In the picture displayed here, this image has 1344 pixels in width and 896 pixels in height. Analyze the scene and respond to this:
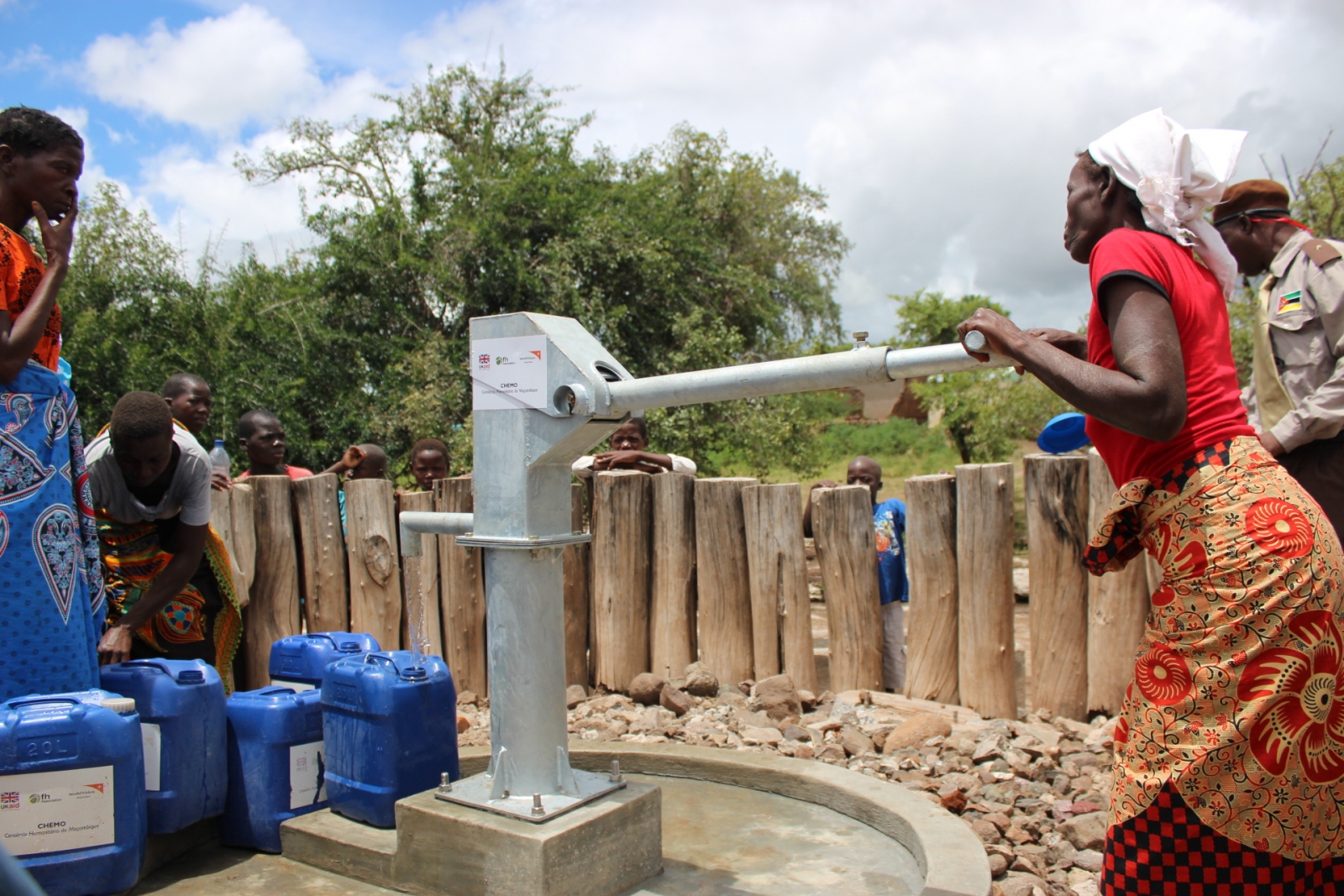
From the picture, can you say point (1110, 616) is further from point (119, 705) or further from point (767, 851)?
point (119, 705)

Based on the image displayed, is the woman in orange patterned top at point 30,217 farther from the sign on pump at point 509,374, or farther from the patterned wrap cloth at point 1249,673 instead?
the patterned wrap cloth at point 1249,673

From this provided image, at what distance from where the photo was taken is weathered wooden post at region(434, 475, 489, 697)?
523 cm

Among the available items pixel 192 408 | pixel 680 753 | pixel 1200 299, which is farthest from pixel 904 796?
pixel 192 408

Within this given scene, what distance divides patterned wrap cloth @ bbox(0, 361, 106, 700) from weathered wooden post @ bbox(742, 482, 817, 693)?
2779 millimetres

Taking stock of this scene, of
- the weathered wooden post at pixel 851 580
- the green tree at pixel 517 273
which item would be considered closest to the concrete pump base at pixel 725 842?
the weathered wooden post at pixel 851 580

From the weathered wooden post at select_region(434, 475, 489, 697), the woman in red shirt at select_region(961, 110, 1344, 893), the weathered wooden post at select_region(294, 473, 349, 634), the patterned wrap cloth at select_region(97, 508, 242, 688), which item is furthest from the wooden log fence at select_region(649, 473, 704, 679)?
the woman in red shirt at select_region(961, 110, 1344, 893)

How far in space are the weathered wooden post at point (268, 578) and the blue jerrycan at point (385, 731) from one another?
1.92 meters

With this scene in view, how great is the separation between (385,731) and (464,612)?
7.44 feet

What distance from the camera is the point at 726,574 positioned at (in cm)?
490

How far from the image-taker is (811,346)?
19.3m

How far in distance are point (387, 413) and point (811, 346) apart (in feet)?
30.4

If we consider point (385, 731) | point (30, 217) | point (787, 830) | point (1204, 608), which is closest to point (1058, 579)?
point (787, 830)

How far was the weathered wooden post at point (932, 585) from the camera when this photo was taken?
14.5 feet

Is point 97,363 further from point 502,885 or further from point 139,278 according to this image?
point 502,885
